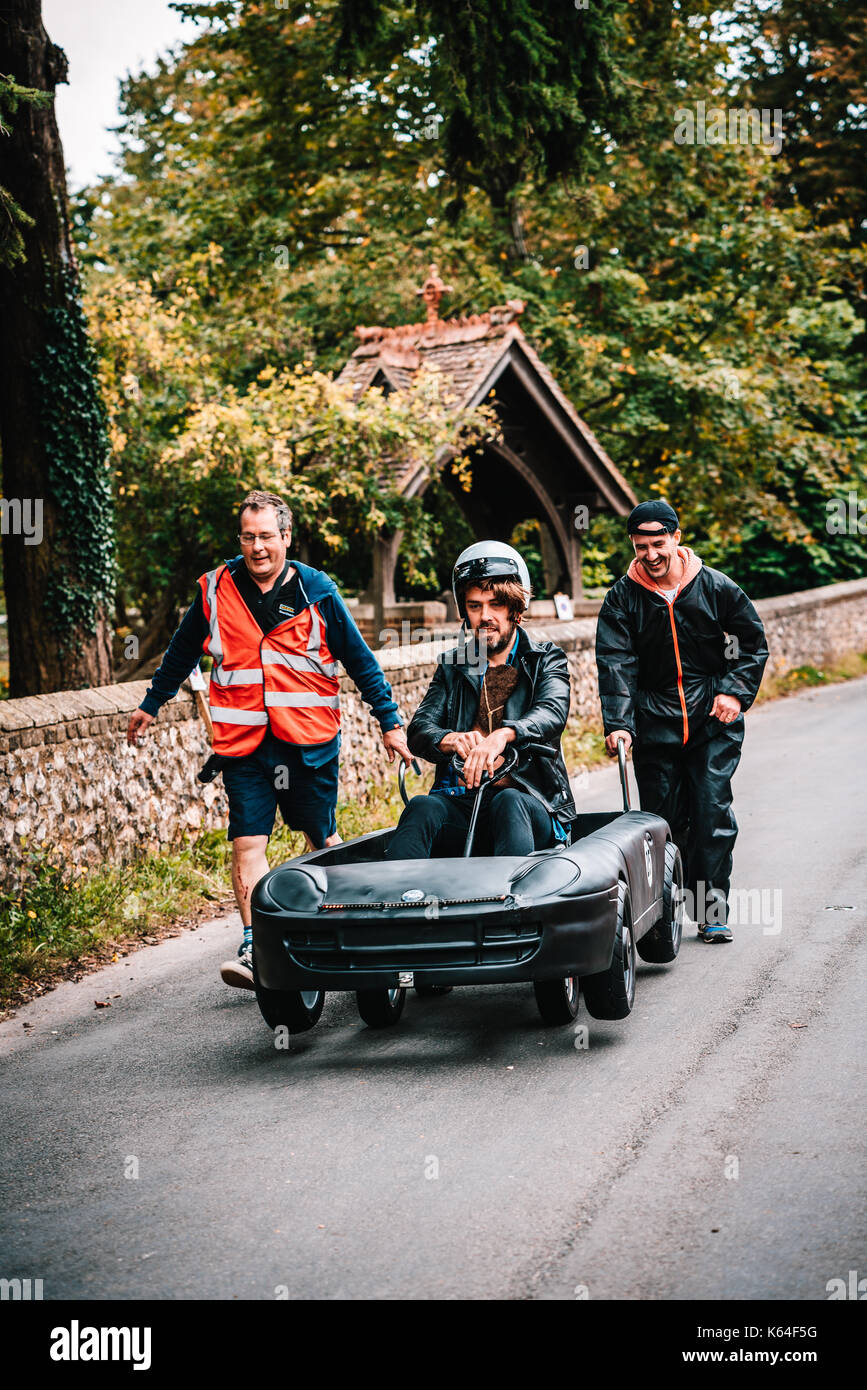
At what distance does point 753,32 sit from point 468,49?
22.2 metres

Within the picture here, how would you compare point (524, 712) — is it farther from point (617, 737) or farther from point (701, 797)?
point (701, 797)

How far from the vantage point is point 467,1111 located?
458 cm

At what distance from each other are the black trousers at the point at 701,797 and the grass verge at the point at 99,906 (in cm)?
279

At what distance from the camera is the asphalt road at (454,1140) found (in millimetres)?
3451

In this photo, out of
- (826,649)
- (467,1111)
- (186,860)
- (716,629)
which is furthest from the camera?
(826,649)

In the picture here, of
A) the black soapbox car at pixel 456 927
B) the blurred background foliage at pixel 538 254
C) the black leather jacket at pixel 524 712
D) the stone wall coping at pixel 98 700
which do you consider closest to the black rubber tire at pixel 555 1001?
the black soapbox car at pixel 456 927

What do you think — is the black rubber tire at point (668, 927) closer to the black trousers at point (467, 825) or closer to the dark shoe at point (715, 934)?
the dark shoe at point (715, 934)

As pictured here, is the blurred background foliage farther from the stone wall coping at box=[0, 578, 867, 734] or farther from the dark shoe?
the dark shoe

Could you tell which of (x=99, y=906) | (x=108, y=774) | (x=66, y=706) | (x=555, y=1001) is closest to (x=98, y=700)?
(x=66, y=706)

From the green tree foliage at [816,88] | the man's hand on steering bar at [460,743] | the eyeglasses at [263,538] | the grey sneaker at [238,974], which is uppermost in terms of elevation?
the green tree foliage at [816,88]

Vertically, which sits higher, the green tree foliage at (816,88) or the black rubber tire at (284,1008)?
the green tree foliage at (816,88)

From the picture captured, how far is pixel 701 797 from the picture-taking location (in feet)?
22.4
